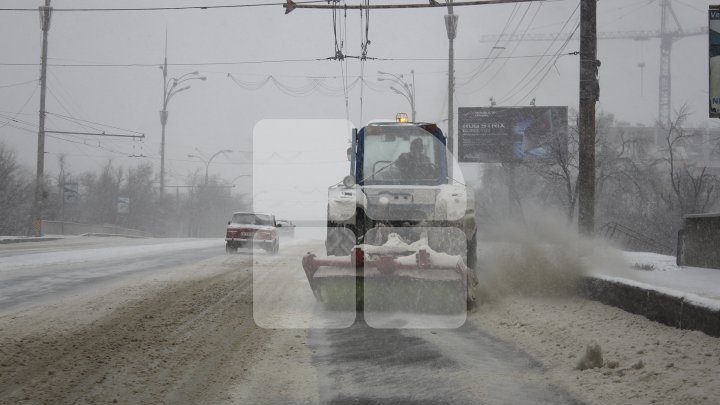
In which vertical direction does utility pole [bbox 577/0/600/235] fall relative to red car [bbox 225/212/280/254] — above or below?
above

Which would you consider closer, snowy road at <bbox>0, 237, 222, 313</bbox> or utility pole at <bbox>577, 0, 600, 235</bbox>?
snowy road at <bbox>0, 237, 222, 313</bbox>

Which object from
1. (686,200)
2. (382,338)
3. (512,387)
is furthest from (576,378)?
(686,200)

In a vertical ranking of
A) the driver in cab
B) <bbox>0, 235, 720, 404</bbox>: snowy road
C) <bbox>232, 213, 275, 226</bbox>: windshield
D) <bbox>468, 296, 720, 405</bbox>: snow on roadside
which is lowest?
<bbox>0, 235, 720, 404</bbox>: snowy road

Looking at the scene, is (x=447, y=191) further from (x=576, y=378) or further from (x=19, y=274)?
(x=19, y=274)

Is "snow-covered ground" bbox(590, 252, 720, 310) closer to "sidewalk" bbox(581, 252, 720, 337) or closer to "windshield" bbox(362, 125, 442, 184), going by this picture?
"sidewalk" bbox(581, 252, 720, 337)

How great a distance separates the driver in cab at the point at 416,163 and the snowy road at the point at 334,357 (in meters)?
2.59

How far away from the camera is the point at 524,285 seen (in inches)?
415

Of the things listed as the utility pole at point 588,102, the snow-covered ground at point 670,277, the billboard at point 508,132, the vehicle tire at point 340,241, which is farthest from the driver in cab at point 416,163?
the billboard at point 508,132

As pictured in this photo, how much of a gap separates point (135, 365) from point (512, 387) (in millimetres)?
3224

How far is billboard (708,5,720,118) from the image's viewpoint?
42.0 feet

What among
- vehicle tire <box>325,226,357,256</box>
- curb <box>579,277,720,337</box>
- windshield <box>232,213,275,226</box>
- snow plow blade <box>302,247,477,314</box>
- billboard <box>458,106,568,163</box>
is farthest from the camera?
billboard <box>458,106,568,163</box>

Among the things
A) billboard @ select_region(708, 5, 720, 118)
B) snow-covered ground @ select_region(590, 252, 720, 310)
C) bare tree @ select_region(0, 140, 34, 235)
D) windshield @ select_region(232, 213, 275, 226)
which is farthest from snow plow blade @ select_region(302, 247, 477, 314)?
bare tree @ select_region(0, 140, 34, 235)

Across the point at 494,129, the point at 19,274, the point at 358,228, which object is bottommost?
the point at 19,274

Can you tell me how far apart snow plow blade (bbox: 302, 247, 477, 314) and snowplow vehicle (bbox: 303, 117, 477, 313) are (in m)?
0.01
